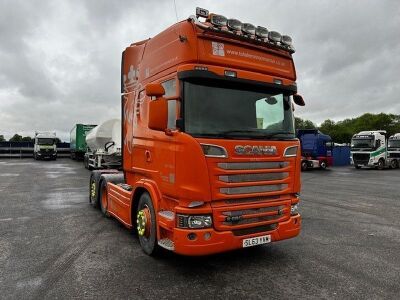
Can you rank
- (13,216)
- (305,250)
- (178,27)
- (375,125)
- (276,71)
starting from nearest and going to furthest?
(178,27) < (276,71) < (305,250) < (13,216) < (375,125)

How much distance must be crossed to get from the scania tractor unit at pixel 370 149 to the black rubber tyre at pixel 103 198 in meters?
27.7

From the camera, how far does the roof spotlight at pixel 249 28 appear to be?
5551mm

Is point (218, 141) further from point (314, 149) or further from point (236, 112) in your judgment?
point (314, 149)

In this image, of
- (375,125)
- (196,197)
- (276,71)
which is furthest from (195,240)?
(375,125)

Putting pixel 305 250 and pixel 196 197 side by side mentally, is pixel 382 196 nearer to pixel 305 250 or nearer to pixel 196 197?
pixel 305 250

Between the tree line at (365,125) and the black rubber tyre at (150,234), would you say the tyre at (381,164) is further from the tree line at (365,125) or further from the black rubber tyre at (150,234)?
the tree line at (365,125)

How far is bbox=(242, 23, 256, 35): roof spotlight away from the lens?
555cm

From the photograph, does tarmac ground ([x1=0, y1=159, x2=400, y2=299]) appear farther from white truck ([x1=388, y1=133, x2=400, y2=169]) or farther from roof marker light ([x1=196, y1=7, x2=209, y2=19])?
white truck ([x1=388, y1=133, x2=400, y2=169])

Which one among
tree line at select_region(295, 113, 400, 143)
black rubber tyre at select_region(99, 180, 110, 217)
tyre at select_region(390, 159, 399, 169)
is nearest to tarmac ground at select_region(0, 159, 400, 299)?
black rubber tyre at select_region(99, 180, 110, 217)

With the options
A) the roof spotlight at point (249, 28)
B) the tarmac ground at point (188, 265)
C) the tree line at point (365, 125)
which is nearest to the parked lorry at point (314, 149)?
the tarmac ground at point (188, 265)

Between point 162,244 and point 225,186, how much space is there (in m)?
1.24

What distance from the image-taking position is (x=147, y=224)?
574 cm

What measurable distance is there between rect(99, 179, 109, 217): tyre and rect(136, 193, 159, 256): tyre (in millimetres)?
3021

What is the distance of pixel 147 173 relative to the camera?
598cm
